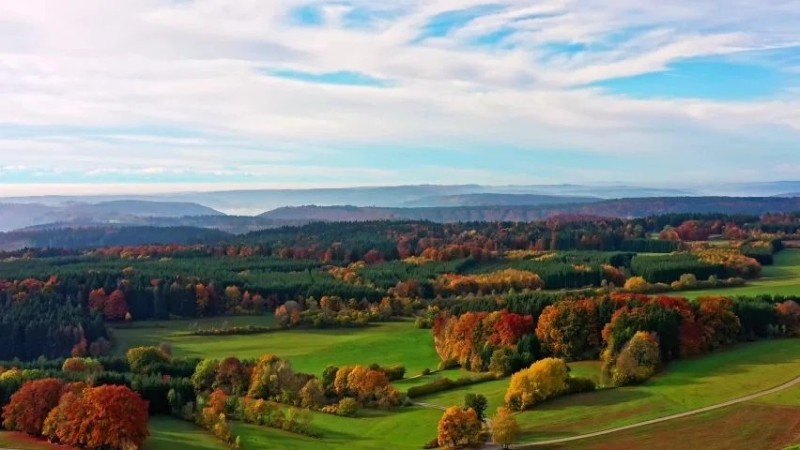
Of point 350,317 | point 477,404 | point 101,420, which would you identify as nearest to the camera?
point 101,420

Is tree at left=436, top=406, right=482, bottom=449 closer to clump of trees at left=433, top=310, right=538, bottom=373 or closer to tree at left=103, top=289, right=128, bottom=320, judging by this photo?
clump of trees at left=433, top=310, right=538, bottom=373

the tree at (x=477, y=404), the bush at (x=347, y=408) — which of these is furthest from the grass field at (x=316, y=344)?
the tree at (x=477, y=404)

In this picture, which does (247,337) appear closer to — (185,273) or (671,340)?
(185,273)

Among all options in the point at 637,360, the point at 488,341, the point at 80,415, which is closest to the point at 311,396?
the point at 80,415

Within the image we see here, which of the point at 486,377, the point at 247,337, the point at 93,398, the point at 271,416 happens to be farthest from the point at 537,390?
the point at 247,337

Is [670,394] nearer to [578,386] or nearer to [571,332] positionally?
[578,386]

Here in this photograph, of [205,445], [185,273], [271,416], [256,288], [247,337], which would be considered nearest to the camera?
[205,445]
